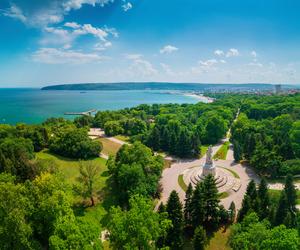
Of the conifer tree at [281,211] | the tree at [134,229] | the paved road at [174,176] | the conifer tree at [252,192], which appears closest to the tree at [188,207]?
the paved road at [174,176]

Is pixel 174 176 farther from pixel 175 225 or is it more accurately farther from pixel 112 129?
pixel 112 129

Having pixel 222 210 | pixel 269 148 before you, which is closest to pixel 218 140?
pixel 269 148

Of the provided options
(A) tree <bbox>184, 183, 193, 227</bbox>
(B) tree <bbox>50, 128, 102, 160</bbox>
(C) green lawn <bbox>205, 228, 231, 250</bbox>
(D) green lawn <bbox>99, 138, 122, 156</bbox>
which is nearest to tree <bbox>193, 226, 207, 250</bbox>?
(C) green lawn <bbox>205, 228, 231, 250</bbox>

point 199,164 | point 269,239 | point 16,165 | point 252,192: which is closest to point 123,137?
point 199,164

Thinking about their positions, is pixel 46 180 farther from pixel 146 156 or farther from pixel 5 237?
pixel 146 156

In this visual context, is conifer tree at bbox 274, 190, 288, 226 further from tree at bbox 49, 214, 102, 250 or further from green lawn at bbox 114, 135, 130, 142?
green lawn at bbox 114, 135, 130, 142

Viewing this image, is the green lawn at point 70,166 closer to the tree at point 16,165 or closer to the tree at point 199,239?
the tree at point 16,165
